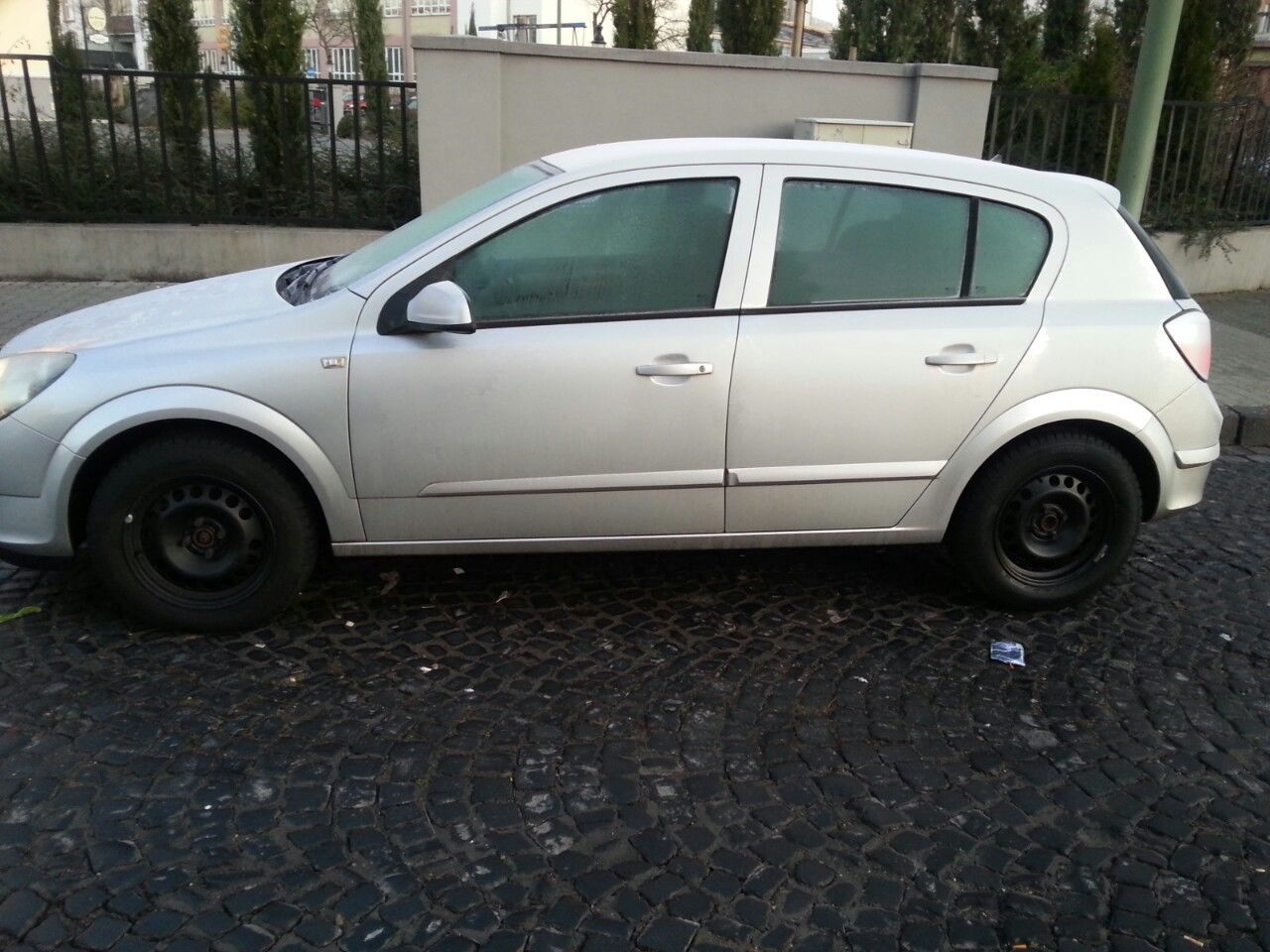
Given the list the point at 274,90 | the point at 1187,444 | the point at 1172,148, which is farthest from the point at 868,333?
the point at 1172,148

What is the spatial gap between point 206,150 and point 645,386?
8.39 meters

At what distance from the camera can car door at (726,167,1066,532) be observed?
414cm

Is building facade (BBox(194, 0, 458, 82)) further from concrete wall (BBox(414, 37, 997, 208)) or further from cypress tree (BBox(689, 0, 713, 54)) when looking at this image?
concrete wall (BBox(414, 37, 997, 208))

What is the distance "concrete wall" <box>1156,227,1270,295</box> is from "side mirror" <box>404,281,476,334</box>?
10.3 m

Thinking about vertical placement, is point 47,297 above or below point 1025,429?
below

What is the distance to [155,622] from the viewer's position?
13.5ft

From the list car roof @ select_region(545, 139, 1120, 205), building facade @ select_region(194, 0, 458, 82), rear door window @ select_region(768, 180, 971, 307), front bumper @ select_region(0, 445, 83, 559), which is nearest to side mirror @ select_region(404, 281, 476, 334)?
car roof @ select_region(545, 139, 1120, 205)

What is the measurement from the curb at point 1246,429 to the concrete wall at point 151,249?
23.6ft

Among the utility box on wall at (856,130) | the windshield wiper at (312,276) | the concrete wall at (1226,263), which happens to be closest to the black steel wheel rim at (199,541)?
the windshield wiper at (312,276)

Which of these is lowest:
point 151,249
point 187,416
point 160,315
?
point 151,249

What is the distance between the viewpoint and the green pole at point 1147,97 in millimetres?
6957

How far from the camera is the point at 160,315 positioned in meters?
4.25

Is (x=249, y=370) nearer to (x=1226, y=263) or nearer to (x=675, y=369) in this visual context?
(x=675, y=369)

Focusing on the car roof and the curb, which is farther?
the curb
